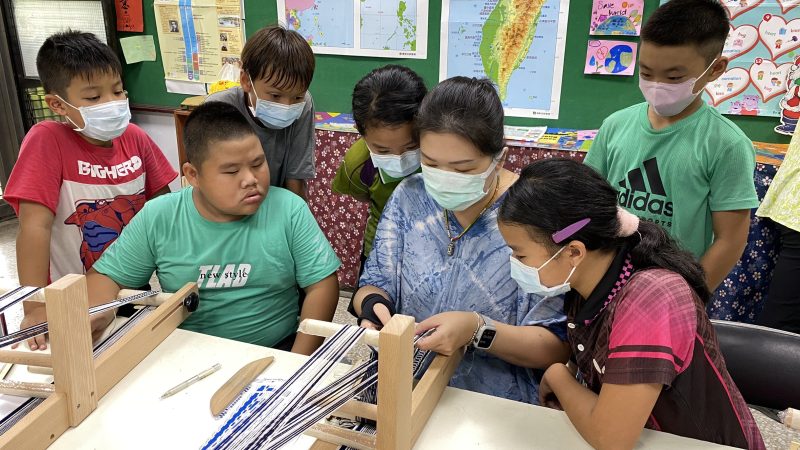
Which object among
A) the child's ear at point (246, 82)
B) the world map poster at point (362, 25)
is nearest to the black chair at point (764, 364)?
the child's ear at point (246, 82)

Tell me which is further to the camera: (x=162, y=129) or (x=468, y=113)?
(x=162, y=129)

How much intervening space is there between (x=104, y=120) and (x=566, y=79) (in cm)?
217

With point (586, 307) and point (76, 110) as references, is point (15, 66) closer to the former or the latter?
point (76, 110)

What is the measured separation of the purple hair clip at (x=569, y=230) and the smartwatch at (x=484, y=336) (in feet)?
0.80

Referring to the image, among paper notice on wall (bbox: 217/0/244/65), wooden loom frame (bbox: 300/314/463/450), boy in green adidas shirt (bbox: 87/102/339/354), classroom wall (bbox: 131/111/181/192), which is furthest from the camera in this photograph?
classroom wall (bbox: 131/111/181/192)

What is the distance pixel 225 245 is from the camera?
4.81ft

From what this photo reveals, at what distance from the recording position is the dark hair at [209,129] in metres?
1.46

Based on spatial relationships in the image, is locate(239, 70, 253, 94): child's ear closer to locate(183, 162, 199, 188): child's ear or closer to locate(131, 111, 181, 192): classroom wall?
locate(183, 162, 199, 188): child's ear

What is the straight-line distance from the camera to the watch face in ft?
3.79

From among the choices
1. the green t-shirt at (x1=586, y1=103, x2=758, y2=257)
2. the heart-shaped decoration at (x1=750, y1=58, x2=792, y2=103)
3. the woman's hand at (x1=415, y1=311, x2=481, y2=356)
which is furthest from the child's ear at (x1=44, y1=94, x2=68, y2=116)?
the heart-shaped decoration at (x1=750, y1=58, x2=792, y2=103)

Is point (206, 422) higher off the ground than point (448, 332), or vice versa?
point (448, 332)

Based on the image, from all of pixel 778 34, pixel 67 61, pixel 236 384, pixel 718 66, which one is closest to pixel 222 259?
pixel 236 384

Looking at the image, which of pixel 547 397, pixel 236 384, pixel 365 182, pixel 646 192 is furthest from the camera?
pixel 365 182

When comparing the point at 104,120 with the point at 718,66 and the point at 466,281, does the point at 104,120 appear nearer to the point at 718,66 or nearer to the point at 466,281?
the point at 466,281
